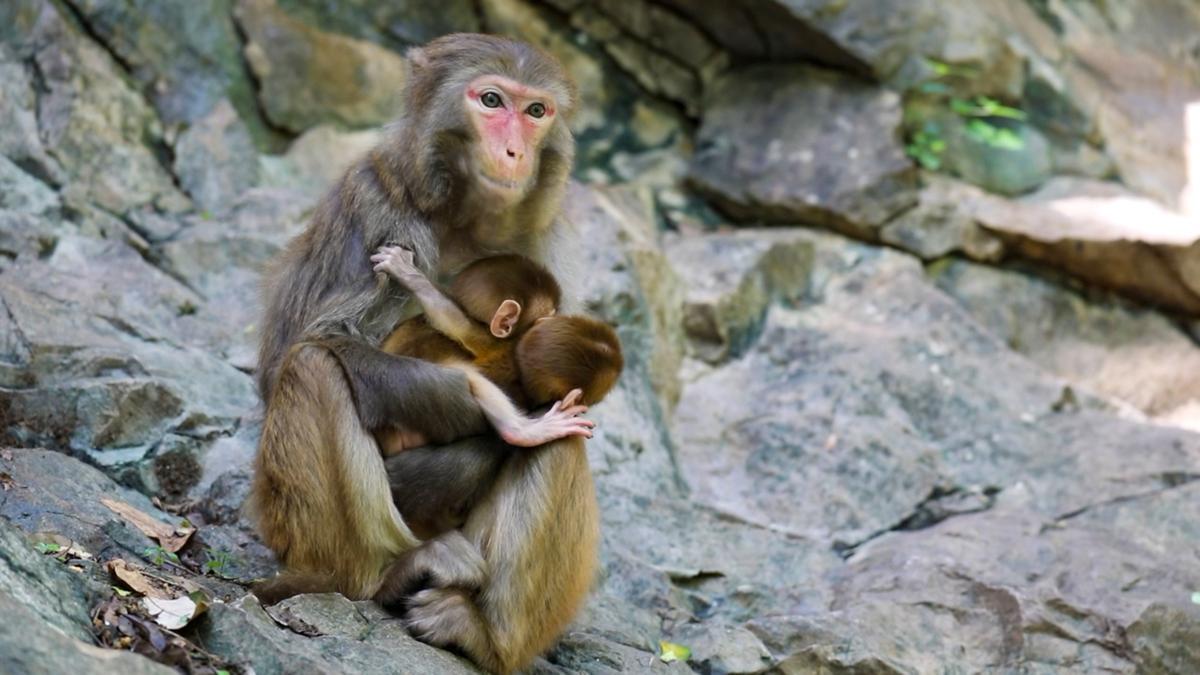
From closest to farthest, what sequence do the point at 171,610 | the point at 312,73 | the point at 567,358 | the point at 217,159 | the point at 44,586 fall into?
the point at 44,586 < the point at 171,610 < the point at 567,358 < the point at 217,159 < the point at 312,73

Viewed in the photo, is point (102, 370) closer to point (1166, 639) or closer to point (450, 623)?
point (450, 623)

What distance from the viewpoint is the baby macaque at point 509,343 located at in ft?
16.1

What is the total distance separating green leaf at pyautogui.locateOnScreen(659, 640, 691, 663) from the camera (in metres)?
5.67

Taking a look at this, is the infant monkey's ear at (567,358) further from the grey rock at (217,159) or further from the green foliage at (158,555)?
the grey rock at (217,159)

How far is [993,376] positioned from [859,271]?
1.29m

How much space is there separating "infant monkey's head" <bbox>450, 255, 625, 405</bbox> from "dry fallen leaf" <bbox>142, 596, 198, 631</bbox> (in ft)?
4.62

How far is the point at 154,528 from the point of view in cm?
536

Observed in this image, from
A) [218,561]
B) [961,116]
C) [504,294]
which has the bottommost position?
[218,561]

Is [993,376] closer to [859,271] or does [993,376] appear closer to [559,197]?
[859,271]

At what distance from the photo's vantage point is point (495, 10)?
33.6 ft

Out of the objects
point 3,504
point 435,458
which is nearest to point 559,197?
point 435,458

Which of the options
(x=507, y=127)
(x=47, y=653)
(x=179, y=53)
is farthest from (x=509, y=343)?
(x=179, y=53)

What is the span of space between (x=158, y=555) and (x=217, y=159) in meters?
4.23

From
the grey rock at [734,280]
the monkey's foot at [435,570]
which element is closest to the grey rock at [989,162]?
the grey rock at [734,280]
